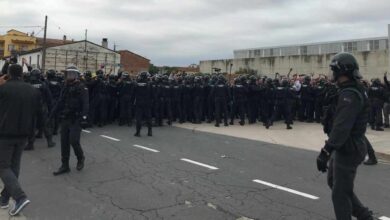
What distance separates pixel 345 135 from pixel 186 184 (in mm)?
3572

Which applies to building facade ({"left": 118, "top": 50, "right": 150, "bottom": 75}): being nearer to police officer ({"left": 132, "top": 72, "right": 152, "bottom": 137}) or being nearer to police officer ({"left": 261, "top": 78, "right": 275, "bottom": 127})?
police officer ({"left": 261, "top": 78, "right": 275, "bottom": 127})

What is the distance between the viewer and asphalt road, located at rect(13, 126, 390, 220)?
240 inches

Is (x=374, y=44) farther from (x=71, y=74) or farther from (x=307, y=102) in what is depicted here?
(x=71, y=74)

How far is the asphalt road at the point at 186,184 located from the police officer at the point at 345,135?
1.23 m

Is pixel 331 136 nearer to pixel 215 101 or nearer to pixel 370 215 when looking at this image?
pixel 370 215

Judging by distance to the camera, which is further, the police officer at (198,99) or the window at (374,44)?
the window at (374,44)

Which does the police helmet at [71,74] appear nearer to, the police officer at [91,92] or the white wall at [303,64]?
the police officer at [91,92]

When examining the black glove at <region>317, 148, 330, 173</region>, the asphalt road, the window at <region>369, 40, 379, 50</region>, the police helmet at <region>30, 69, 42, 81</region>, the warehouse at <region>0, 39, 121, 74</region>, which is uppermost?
the window at <region>369, 40, 379, 50</region>

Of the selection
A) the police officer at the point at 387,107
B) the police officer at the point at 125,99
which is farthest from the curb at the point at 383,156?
→ the police officer at the point at 125,99

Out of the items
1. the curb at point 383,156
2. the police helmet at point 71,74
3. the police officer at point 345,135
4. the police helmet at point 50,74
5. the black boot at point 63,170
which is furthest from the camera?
the police helmet at point 50,74

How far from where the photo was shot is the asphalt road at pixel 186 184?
6.09 meters

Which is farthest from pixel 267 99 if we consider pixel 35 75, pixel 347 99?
pixel 347 99

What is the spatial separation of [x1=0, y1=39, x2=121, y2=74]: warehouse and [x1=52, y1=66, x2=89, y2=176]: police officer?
52497mm

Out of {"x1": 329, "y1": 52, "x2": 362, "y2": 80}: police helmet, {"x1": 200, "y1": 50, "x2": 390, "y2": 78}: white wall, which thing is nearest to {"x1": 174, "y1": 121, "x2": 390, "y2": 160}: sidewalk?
{"x1": 329, "y1": 52, "x2": 362, "y2": 80}: police helmet
